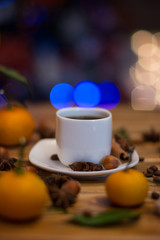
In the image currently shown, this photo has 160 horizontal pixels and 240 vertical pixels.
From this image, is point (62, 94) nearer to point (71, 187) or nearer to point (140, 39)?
point (140, 39)

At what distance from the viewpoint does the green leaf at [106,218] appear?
0.69m

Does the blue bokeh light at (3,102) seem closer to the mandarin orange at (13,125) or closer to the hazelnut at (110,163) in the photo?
the mandarin orange at (13,125)

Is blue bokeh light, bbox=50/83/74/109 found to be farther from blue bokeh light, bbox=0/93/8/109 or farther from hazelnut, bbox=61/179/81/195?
hazelnut, bbox=61/179/81/195

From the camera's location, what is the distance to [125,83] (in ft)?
13.6

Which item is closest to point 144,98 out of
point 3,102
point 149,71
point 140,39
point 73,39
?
point 149,71

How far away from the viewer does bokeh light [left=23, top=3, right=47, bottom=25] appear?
3.55 metres

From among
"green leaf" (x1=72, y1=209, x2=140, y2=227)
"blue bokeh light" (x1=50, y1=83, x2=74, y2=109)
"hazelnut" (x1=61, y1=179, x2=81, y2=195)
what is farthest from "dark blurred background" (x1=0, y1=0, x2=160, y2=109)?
"green leaf" (x1=72, y1=209, x2=140, y2=227)

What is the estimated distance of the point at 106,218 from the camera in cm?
69

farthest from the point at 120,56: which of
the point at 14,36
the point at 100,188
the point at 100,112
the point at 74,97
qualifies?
the point at 100,188

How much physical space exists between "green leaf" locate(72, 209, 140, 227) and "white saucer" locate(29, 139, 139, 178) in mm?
209

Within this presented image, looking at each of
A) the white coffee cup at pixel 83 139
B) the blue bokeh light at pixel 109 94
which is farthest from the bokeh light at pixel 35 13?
the white coffee cup at pixel 83 139

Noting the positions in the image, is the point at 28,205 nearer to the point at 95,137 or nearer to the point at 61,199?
the point at 61,199

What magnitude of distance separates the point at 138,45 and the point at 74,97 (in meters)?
1.06

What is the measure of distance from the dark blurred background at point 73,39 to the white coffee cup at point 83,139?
2.49 m
